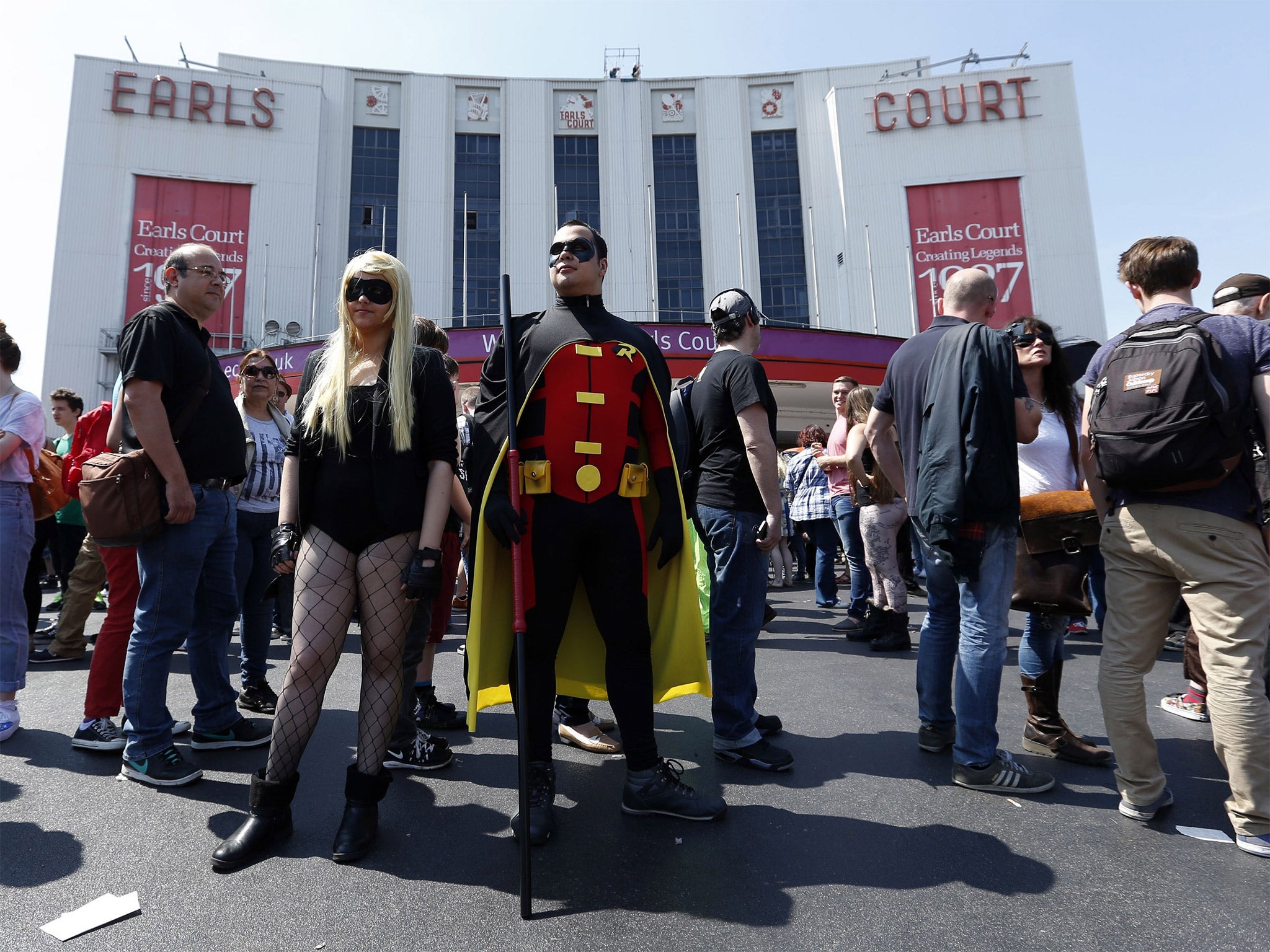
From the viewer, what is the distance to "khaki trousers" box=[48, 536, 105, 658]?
526 centimetres

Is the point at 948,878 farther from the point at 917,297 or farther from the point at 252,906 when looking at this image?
the point at 917,297

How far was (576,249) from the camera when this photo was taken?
2680 mm

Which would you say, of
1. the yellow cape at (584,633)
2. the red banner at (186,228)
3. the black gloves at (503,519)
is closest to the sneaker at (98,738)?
the yellow cape at (584,633)

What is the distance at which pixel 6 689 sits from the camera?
350cm

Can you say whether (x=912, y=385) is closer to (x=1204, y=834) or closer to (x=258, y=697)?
(x=1204, y=834)

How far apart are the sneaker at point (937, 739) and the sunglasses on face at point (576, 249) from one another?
97.3 inches

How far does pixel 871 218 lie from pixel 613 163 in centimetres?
1025

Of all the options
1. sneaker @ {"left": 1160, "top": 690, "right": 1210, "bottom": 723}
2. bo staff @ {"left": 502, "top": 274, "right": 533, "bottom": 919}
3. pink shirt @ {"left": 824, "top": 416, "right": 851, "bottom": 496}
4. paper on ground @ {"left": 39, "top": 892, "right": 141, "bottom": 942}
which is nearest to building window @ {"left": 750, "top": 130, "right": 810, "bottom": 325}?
pink shirt @ {"left": 824, "top": 416, "right": 851, "bottom": 496}

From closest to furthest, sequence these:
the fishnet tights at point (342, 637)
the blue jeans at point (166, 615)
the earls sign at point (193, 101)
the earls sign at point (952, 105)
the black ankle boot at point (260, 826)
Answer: the black ankle boot at point (260, 826)
the fishnet tights at point (342, 637)
the blue jeans at point (166, 615)
the earls sign at point (193, 101)
the earls sign at point (952, 105)

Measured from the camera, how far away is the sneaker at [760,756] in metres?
3.05

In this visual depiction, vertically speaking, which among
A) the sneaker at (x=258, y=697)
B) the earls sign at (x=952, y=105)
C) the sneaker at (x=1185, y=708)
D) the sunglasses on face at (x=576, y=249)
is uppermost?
the earls sign at (x=952, y=105)

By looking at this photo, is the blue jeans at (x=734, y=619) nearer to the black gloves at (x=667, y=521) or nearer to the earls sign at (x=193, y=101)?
the black gloves at (x=667, y=521)

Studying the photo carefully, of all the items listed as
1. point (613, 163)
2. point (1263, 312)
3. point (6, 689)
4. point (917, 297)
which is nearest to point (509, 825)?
point (6, 689)

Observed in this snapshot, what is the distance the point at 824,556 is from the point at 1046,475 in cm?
397
